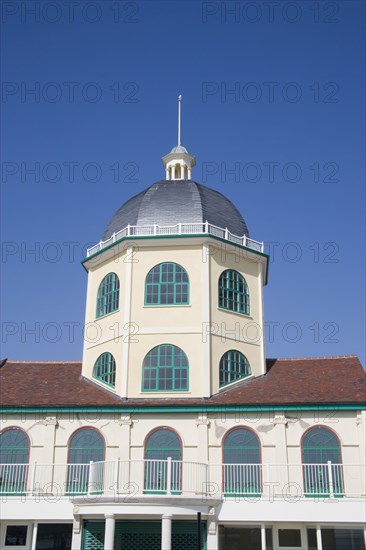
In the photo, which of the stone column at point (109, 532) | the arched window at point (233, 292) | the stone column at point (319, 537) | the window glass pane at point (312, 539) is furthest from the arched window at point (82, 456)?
the stone column at point (319, 537)

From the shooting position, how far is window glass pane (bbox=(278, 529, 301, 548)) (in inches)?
868

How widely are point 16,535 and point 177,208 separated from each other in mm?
14936

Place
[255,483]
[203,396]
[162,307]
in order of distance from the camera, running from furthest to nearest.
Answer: [162,307]
[203,396]
[255,483]

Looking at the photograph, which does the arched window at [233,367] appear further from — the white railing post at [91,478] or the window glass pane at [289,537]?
the white railing post at [91,478]

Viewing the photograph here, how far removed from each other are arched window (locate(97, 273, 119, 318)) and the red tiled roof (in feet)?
9.82

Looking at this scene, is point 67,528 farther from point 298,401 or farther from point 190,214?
point 190,214

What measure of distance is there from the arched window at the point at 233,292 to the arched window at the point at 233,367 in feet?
6.59

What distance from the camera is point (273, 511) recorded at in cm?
2139

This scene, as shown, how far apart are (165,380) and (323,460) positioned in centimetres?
683

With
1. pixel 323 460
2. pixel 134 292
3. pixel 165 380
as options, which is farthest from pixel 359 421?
pixel 134 292

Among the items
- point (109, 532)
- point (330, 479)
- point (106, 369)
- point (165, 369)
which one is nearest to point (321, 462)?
point (330, 479)

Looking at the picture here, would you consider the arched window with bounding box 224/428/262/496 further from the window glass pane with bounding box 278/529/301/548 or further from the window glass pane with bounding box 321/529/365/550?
the window glass pane with bounding box 321/529/365/550

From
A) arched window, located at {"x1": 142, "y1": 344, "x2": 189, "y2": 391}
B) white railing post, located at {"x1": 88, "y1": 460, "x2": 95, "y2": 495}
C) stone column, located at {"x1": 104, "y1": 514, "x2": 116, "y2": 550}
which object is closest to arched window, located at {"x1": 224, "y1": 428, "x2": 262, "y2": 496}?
arched window, located at {"x1": 142, "y1": 344, "x2": 189, "y2": 391}

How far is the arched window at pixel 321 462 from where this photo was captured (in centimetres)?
2242
